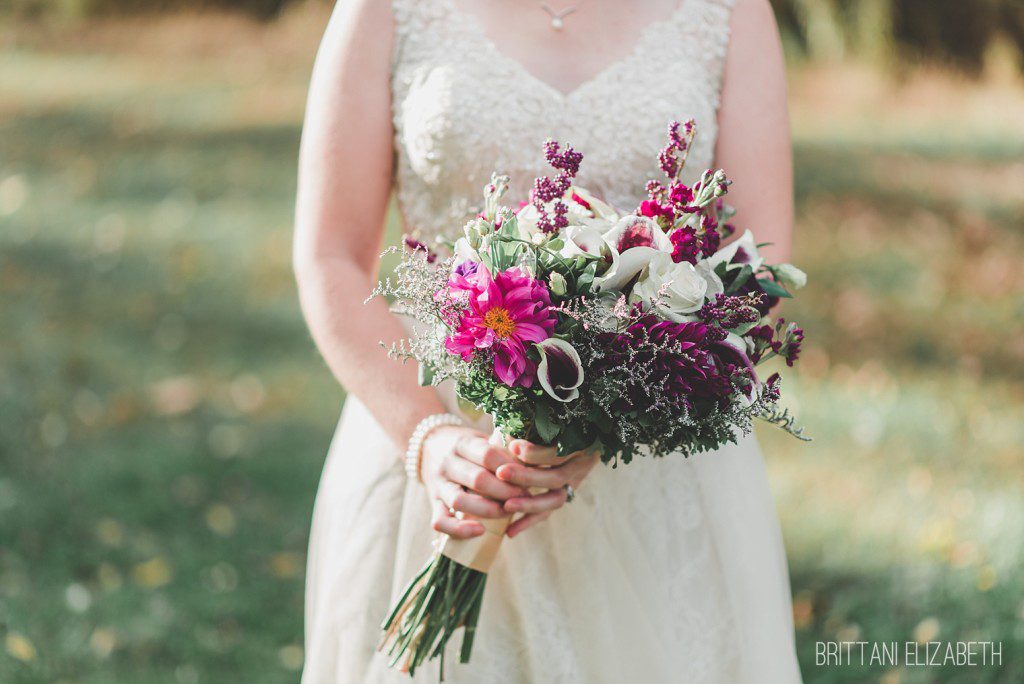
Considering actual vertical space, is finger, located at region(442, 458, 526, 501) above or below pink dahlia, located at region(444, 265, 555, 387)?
below

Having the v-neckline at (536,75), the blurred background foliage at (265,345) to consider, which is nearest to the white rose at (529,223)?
the v-neckline at (536,75)

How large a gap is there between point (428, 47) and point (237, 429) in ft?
11.1

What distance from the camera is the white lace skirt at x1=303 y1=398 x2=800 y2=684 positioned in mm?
2211

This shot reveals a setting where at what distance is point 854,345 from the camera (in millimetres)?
6039

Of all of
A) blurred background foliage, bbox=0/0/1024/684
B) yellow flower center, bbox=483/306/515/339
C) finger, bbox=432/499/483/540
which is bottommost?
blurred background foliage, bbox=0/0/1024/684

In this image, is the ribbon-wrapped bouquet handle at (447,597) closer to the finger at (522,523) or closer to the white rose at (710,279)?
the finger at (522,523)

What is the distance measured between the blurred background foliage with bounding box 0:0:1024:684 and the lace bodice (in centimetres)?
208

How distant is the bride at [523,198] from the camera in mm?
2180

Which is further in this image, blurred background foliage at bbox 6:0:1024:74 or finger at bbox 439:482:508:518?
blurred background foliage at bbox 6:0:1024:74

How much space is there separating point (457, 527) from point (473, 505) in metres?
0.06

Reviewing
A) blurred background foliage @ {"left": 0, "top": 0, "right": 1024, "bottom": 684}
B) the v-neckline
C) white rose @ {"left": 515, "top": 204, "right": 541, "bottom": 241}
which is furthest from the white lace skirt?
blurred background foliage @ {"left": 0, "top": 0, "right": 1024, "bottom": 684}

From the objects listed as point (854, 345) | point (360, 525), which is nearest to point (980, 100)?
point (854, 345)

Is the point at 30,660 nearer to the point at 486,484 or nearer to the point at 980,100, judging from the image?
the point at 486,484

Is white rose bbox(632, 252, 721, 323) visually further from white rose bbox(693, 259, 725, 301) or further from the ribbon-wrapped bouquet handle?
the ribbon-wrapped bouquet handle
